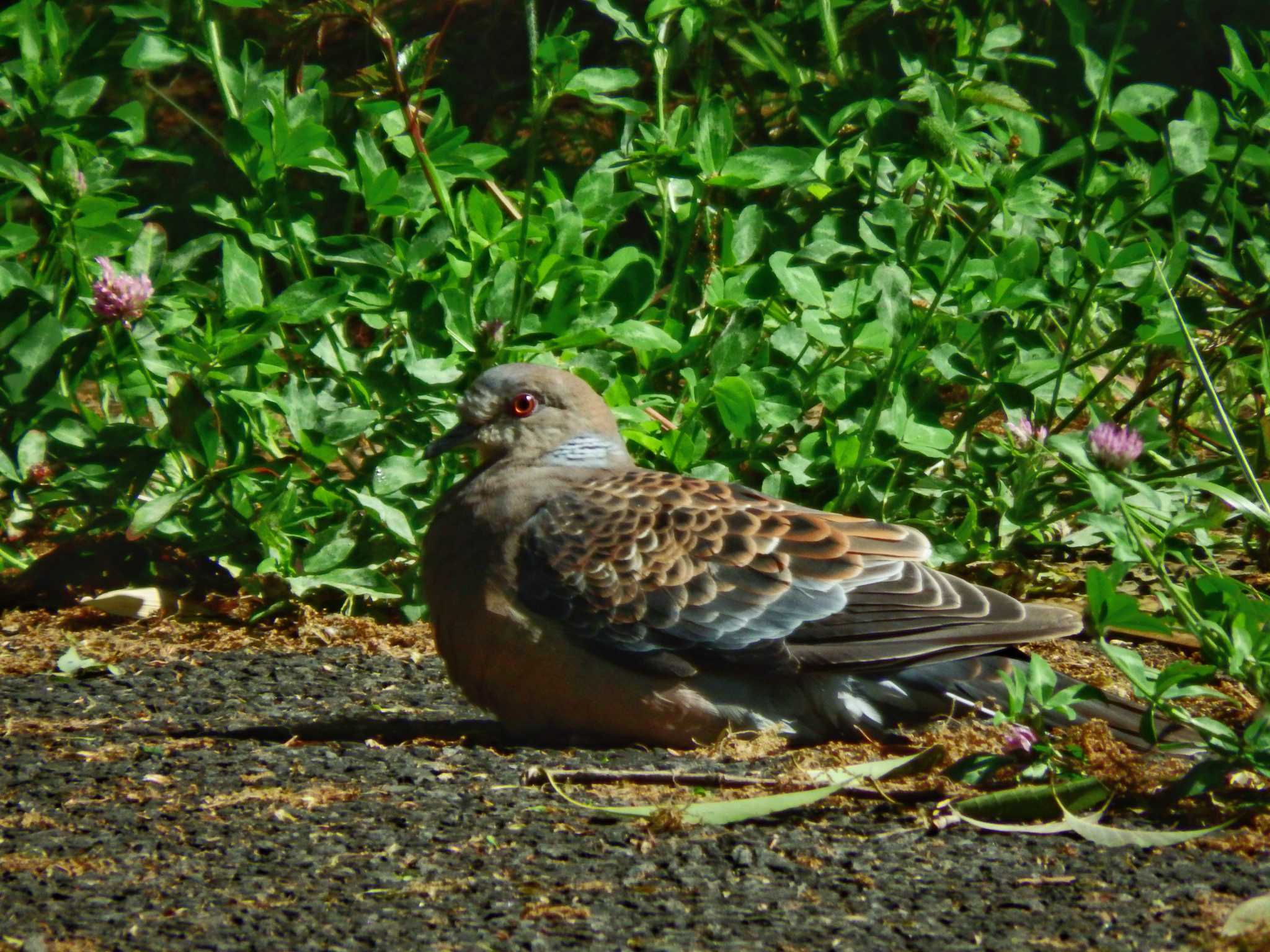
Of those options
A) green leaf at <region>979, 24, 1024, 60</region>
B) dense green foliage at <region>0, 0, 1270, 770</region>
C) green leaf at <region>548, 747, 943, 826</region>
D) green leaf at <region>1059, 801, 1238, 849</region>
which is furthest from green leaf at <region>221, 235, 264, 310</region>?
green leaf at <region>1059, 801, 1238, 849</region>

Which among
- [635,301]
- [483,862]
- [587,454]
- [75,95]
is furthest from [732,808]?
[75,95]

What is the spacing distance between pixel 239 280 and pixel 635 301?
47.9 inches

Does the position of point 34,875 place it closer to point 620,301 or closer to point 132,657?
point 132,657

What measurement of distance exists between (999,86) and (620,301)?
1.32 meters

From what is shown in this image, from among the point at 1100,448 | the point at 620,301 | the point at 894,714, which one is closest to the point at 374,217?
the point at 620,301

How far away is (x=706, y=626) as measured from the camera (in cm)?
368

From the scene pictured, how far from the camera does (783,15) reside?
5.38m

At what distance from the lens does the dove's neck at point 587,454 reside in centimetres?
423

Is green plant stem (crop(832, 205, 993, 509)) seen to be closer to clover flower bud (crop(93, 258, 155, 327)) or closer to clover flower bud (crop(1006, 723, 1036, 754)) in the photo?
clover flower bud (crop(1006, 723, 1036, 754))

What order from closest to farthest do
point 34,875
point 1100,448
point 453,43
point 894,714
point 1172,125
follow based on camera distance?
point 34,875
point 1100,448
point 894,714
point 1172,125
point 453,43

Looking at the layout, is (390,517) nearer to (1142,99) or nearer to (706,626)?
(706,626)

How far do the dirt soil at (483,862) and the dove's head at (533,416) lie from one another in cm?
88

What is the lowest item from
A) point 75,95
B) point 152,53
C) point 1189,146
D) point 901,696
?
point 901,696

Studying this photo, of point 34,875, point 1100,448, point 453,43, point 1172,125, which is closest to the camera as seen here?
point 34,875
